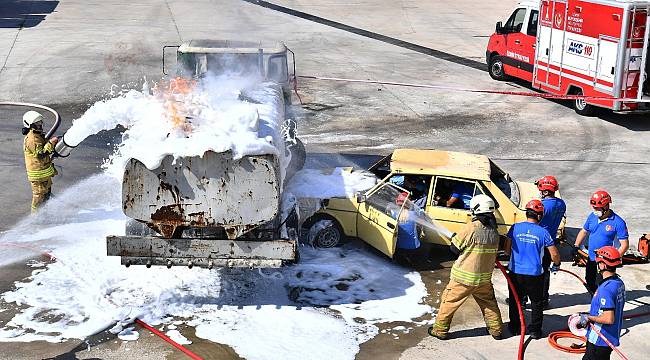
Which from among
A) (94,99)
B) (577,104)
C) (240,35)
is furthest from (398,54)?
(94,99)

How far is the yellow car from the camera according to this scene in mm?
10656

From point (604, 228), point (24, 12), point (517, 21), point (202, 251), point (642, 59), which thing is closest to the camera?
point (202, 251)

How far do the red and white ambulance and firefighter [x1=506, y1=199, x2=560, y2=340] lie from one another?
9.65 meters

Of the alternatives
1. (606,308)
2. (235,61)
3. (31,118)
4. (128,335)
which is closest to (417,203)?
(235,61)

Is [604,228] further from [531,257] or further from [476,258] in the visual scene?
[476,258]

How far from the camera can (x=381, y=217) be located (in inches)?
414

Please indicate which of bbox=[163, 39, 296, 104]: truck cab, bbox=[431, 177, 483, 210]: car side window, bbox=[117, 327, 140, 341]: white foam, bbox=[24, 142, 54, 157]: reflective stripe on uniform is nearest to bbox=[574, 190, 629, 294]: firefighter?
bbox=[431, 177, 483, 210]: car side window

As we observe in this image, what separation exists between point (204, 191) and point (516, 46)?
14472 millimetres

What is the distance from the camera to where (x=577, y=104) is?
19062 millimetres

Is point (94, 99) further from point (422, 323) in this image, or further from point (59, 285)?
point (422, 323)

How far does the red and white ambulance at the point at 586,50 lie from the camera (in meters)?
17.0

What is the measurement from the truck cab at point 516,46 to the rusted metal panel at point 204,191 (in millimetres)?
13615

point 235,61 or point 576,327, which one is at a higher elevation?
point 235,61

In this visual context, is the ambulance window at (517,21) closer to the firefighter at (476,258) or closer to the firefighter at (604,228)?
the firefighter at (604,228)
